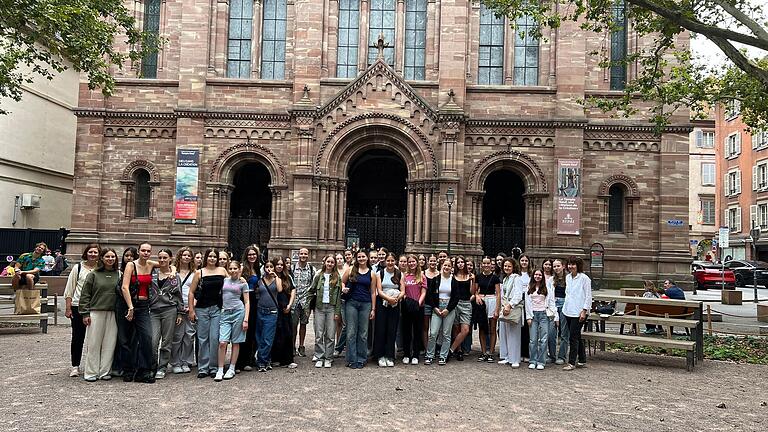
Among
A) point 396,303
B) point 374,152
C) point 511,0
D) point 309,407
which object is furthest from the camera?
point 374,152

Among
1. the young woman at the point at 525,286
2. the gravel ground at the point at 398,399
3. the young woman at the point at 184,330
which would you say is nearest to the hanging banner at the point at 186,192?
the gravel ground at the point at 398,399

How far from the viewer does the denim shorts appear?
28.5 ft

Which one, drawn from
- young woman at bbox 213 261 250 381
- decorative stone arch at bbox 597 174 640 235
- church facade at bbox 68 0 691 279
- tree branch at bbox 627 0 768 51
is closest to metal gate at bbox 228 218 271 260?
church facade at bbox 68 0 691 279

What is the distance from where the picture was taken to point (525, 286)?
999cm

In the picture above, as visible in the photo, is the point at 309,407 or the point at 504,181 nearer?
the point at 309,407

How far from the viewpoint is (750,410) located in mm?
7355

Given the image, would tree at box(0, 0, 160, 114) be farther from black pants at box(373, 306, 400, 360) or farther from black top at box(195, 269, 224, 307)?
black pants at box(373, 306, 400, 360)

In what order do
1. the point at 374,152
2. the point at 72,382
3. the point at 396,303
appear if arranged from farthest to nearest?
the point at 374,152, the point at 396,303, the point at 72,382

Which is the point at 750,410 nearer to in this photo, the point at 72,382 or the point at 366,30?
the point at 72,382

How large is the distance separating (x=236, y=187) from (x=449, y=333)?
64.6 ft

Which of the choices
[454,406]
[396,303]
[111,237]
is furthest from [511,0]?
[111,237]

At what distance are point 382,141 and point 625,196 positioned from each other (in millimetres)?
10271

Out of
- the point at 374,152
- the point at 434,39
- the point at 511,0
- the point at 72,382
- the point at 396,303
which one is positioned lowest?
the point at 72,382

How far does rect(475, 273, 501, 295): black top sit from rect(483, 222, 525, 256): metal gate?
1486 cm
